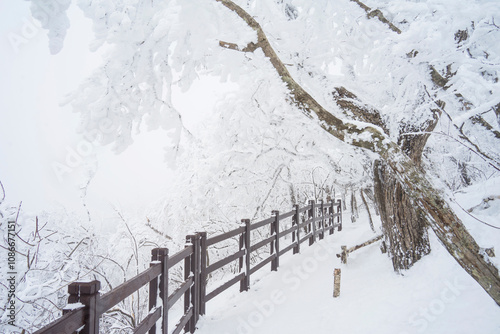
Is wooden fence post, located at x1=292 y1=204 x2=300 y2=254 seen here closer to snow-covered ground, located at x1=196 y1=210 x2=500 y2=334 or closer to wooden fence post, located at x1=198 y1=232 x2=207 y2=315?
snow-covered ground, located at x1=196 y1=210 x2=500 y2=334

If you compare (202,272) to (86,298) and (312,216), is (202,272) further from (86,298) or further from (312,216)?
(312,216)

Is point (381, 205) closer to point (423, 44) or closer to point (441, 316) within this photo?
point (441, 316)

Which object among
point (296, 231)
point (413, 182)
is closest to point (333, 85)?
point (413, 182)

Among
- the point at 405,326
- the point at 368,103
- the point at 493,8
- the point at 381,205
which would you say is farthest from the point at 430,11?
the point at 405,326

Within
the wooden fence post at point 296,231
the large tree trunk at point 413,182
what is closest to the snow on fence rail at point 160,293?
the wooden fence post at point 296,231

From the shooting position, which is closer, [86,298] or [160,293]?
[86,298]

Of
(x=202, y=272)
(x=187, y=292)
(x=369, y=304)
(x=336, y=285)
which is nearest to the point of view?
(x=187, y=292)

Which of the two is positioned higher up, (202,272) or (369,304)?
(202,272)

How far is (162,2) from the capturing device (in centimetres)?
371

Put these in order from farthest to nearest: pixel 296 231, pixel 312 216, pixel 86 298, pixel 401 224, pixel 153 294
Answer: pixel 312 216 → pixel 296 231 → pixel 401 224 → pixel 153 294 → pixel 86 298

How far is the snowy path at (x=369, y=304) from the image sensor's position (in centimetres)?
365

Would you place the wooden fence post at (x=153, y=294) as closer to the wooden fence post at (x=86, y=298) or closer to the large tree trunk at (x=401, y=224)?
the wooden fence post at (x=86, y=298)

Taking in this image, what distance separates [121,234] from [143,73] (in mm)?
9895

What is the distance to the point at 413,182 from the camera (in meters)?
3.22
